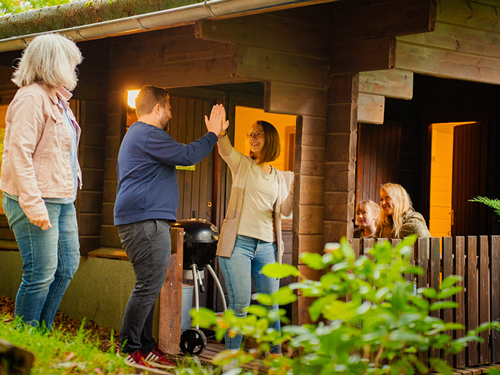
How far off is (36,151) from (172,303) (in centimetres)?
203

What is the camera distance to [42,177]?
3.36m

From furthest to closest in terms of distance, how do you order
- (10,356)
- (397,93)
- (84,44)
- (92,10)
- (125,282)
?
(84,44) → (125,282) → (397,93) → (92,10) → (10,356)

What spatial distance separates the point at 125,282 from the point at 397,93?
9.34ft

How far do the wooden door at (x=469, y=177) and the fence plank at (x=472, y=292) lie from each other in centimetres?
284

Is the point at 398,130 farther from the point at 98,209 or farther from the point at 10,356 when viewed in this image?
the point at 10,356

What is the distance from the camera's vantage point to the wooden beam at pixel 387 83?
4809mm

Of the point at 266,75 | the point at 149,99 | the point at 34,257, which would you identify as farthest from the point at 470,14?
the point at 34,257

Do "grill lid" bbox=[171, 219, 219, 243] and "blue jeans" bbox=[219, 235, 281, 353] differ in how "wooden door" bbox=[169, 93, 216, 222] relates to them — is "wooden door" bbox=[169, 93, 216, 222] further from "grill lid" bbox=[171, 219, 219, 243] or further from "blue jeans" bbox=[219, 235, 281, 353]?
"blue jeans" bbox=[219, 235, 281, 353]

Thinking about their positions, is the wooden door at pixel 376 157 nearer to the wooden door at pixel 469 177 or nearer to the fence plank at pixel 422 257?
the wooden door at pixel 469 177

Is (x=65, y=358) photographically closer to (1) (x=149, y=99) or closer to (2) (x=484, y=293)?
(1) (x=149, y=99)

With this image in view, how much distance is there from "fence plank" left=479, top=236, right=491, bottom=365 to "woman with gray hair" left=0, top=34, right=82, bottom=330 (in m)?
3.04

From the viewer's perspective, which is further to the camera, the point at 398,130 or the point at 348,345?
the point at 398,130

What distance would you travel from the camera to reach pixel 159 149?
402cm

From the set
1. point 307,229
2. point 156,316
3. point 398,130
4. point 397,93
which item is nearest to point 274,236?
point 307,229
